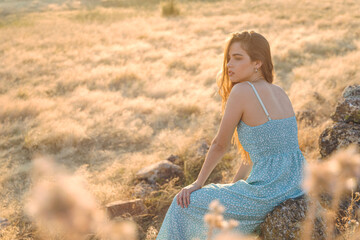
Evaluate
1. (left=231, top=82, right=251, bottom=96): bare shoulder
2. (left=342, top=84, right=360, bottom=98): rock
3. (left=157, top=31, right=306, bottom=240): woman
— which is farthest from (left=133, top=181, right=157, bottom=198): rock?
(left=342, top=84, right=360, bottom=98): rock

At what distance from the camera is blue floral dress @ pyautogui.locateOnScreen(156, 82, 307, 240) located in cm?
211

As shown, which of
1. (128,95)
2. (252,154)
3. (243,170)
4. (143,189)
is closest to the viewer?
(252,154)

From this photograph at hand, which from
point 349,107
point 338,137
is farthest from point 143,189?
point 349,107

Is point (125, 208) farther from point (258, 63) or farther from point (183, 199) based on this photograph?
point (258, 63)

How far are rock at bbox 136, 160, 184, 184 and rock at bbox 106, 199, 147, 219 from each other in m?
A: 0.50

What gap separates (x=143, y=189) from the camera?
12.0 feet

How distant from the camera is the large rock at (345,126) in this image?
3064 millimetres

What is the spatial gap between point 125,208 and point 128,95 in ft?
14.6

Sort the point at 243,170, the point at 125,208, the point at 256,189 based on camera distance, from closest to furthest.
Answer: the point at 256,189
the point at 243,170
the point at 125,208

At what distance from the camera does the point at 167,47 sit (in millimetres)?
11797

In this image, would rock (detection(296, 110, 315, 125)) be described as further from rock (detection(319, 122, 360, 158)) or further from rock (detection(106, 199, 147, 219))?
rock (detection(106, 199, 147, 219))

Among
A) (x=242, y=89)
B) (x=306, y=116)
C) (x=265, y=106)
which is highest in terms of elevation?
(x=242, y=89)

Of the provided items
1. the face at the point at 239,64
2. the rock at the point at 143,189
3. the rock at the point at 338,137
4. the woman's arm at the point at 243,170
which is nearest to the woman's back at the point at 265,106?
the face at the point at 239,64

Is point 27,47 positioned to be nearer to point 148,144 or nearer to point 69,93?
point 69,93
